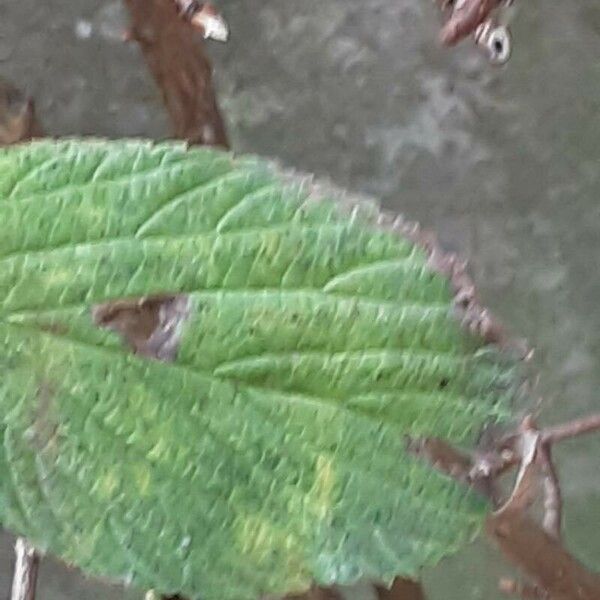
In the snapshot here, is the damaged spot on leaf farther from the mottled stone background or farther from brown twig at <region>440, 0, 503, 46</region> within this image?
the mottled stone background

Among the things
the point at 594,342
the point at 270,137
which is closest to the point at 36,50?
the point at 270,137

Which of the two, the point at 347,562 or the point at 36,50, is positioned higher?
the point at 347,562

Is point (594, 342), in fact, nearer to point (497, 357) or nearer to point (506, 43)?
point (506, 43)

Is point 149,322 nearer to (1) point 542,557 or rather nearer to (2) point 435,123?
(1) point 542,557

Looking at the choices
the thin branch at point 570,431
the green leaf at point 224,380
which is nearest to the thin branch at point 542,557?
the thin branch at point 570,431

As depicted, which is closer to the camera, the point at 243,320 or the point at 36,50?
the point at 243,320

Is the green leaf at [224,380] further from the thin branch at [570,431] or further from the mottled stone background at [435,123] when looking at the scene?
the mottled stone background at [435,123]
